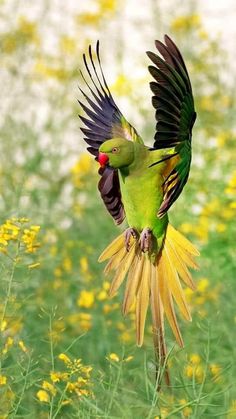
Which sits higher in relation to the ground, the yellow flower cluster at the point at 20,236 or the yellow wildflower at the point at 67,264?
the yellow flower cluster at the point at 20,236

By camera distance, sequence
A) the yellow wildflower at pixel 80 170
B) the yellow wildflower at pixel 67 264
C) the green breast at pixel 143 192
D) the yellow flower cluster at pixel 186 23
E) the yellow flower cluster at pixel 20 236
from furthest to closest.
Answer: the yellow flower cluster at pixel 186 23 < the yellow wildflower at pixel 80 170 < the yellow wildflower at pixel 67 264 < the yellow flower cluster at pixel 20 236 < the green breast at pixel 143 192

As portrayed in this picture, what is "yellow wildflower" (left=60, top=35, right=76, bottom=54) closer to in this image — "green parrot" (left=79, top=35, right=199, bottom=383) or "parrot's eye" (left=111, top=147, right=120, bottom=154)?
"green parrot" (left=79, top=35, right=199, bottom=383)

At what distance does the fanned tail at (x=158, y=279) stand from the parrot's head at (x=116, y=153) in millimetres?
149

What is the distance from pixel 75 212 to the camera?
5.15 metres

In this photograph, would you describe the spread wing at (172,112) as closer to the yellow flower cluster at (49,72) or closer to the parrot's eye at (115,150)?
the parrot's eye at (115,150)

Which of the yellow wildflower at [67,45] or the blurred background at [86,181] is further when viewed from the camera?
the yellow wildflower at [67,45]

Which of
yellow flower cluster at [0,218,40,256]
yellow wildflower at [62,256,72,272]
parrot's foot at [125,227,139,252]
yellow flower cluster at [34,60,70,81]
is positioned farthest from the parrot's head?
yellow flower cluster at [34,60,70,81]

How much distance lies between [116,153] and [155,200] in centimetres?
11

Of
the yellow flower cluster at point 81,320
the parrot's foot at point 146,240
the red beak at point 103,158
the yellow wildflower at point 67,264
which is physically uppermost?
the red beak at point 103,158

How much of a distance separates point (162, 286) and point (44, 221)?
126 inches

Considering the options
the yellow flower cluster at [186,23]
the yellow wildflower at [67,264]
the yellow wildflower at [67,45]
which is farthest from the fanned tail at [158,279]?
the yellow wildflower at [67,45]

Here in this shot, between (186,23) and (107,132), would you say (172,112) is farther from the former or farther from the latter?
(186,23)

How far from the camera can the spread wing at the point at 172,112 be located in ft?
5.32

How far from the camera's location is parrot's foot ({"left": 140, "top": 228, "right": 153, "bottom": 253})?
1731 millimetres
